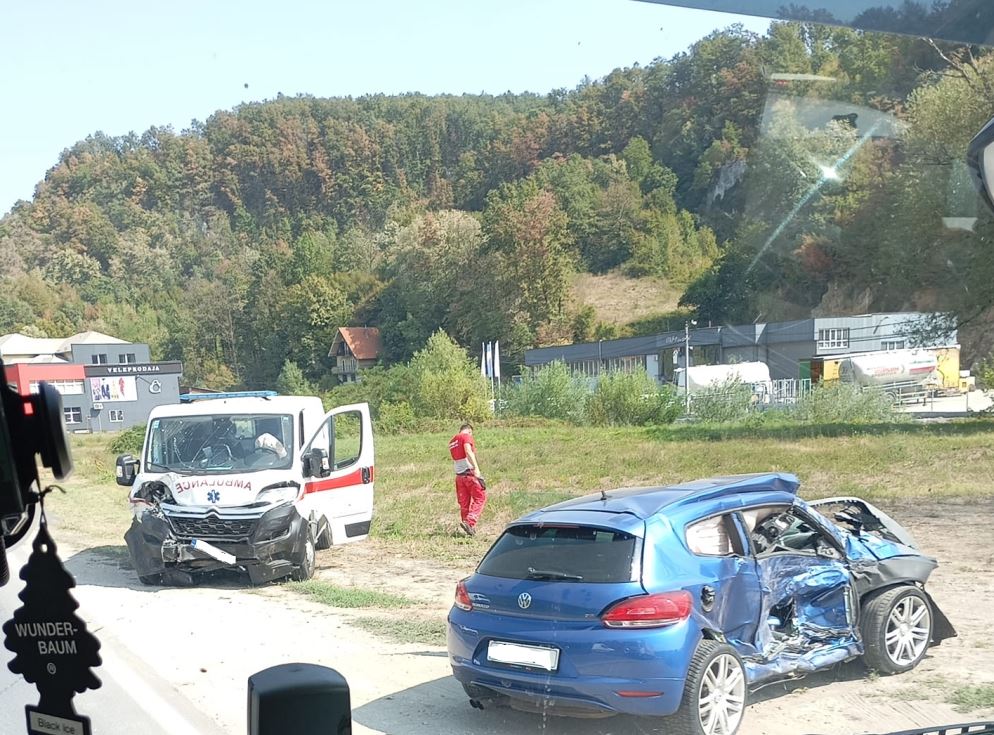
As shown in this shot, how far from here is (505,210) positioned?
20688mm

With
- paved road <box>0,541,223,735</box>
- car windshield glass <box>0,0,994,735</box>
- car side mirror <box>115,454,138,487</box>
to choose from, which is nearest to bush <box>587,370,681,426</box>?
car windshield glass <box>0,0,994,735</box>

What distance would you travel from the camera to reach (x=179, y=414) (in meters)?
11.2

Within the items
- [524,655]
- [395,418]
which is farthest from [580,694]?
[395,418]

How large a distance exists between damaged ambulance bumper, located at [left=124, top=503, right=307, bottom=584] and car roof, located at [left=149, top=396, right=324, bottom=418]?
1294 mm

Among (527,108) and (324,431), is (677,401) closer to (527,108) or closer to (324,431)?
(527,108)

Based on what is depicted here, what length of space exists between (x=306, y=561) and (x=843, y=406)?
18132 mm

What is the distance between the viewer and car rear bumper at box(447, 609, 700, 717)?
4.98 meters

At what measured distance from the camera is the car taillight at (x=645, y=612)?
16.6ft

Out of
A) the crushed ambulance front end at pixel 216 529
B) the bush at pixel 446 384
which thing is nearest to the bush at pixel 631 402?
the bush at pixel 446 384

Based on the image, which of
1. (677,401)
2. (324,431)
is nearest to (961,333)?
(677,401)

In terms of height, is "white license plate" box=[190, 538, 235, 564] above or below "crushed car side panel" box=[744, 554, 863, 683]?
below

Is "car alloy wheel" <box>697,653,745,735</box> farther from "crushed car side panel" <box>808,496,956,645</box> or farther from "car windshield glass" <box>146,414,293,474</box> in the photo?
"car windshield glass" <box>146,414,293,474</box>

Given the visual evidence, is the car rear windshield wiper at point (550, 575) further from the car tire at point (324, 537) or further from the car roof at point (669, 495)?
the car tire at point (324, 537)

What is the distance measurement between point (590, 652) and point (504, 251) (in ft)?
50.6
